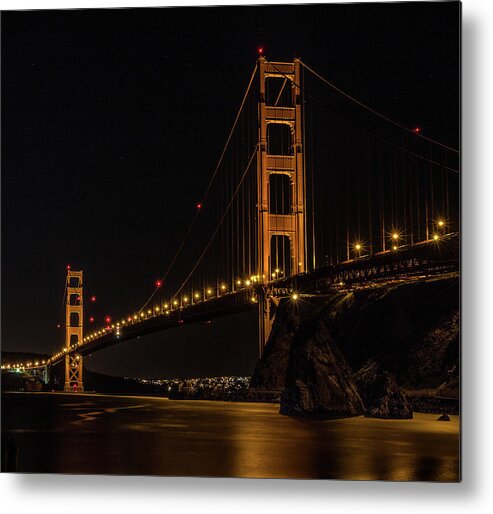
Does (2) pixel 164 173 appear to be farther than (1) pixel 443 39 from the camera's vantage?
Yes

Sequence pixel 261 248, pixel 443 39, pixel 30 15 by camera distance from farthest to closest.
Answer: pixel 261 248 < pixel 30 15 < pixel 443 39

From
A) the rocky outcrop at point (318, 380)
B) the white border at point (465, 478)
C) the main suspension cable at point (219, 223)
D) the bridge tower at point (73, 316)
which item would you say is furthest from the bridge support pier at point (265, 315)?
the bridge tower at point (73, 316)

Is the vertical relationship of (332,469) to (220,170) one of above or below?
below

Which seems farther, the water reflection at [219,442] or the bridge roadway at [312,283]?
the bridge roadway at [312,283]

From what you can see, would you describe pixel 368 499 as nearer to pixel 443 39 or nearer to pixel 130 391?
pixel 130 391

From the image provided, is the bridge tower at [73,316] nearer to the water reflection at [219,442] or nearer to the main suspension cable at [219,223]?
the water reflection at [219,442]

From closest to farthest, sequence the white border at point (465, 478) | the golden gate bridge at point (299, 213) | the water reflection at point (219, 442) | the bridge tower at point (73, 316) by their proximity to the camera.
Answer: the white border at point (465, 478) < the water reflection at point (219, 442) < the golden gate bridge at point (299, 213) < the bridge tower at point (73, 316)

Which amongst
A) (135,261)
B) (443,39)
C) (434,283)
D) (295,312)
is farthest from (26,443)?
(443,39)

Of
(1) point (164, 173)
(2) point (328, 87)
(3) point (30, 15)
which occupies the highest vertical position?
(3) point (30, 15)
